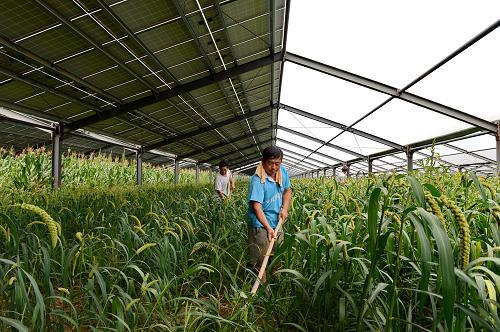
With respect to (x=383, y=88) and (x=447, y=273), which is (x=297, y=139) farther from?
(x=447, y=273)

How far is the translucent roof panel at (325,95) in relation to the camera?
35.6ft

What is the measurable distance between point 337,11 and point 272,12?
4.13ft

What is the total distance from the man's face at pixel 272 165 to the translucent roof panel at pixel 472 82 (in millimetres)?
4806

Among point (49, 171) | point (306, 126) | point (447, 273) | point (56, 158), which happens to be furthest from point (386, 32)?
point (306, 126)

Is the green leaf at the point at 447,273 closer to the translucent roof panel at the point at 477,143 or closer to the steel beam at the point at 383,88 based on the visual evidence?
the steel beam at the point at 383,88

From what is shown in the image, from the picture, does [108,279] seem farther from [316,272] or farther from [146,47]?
[146,47]

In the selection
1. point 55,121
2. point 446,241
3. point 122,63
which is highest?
point 122,63

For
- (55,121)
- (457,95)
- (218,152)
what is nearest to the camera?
(457,95)

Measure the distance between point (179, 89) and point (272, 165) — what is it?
723 cm

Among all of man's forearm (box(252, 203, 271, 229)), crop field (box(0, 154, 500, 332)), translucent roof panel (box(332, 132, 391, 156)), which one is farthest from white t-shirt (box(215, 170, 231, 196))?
translucent roof panel (box(332, 132, 391, 156))

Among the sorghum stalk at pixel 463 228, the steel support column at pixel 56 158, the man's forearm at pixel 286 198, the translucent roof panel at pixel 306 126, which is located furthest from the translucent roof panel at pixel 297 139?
the sorghum stalk at pixel 463 228

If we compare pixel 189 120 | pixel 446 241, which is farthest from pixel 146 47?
pixel 189 120

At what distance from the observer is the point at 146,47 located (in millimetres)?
7133

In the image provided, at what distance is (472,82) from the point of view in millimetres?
7895
